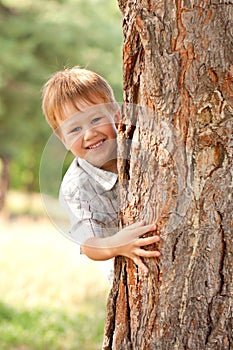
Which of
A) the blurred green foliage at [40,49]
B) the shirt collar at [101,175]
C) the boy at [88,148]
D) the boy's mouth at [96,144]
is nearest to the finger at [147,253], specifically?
the boy at [88,148]

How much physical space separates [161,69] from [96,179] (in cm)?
54

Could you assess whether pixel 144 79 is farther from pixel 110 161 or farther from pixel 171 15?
pixel 110 161

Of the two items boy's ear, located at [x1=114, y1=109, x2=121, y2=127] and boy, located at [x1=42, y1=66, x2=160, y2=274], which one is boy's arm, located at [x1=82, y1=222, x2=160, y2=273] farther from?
boy's ear, located at [x1=114, y1=109, x2=121, y2=127]

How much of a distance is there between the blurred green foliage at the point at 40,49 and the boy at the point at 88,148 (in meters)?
12.9

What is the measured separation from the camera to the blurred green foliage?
1652 cm

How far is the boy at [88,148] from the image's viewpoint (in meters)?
2.66

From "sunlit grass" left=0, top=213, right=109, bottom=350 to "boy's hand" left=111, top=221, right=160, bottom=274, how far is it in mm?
3293

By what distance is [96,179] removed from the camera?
8.94ft

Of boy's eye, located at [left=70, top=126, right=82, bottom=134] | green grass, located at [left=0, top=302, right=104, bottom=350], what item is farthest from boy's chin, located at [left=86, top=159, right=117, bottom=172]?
green grass, located at [left=0, top=302, right=104, bottom=350]

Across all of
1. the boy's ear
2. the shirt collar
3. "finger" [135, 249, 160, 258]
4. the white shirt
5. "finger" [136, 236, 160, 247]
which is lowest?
"finger" [135, 249, 160, 258]

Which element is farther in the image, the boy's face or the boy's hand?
the boy's face

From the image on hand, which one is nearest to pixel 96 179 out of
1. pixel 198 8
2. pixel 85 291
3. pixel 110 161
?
pixel 110 161

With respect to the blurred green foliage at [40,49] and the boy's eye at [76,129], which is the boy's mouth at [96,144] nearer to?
the boy's eye at [76,129]

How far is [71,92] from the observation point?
9.04 ft
